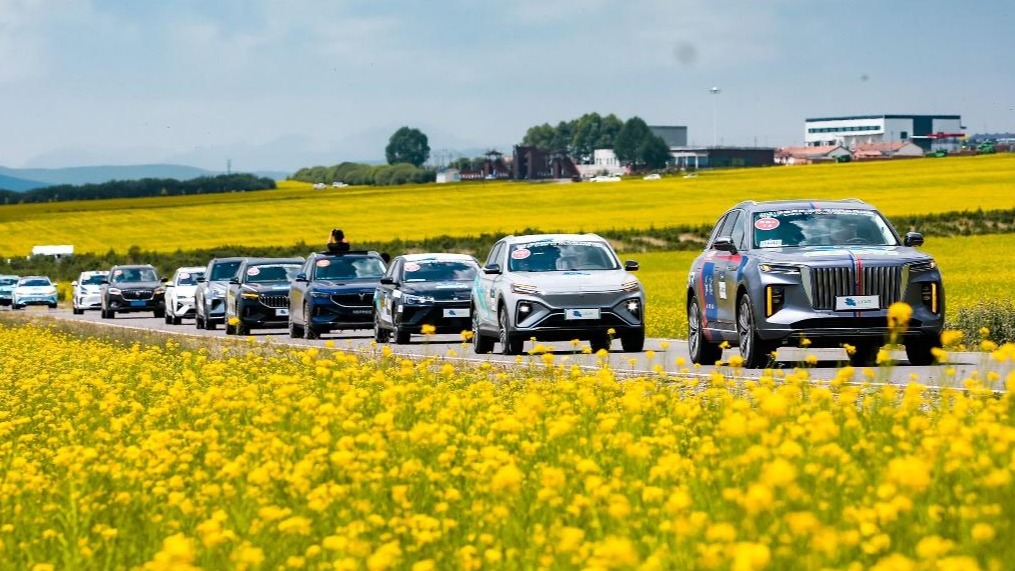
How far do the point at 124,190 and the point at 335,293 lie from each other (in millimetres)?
142740

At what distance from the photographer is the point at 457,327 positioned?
2941cm

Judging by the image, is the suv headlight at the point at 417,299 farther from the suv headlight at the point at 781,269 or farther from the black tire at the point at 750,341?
the suv headlight at the point at 781,269

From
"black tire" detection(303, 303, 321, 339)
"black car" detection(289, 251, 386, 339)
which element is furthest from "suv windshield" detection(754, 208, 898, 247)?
"black tire" detection(303, 303, 321, 339)

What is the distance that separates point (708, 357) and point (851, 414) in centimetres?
1233

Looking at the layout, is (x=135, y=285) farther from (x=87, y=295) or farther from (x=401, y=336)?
(x=401, y=336)

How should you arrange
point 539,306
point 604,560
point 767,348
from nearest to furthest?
point 604,560 → point 767,348 → point 539,306

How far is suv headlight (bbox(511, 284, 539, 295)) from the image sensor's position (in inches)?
951

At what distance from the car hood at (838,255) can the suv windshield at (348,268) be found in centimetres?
1529

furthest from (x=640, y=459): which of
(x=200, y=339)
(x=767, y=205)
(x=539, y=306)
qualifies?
(x=200, y=339)

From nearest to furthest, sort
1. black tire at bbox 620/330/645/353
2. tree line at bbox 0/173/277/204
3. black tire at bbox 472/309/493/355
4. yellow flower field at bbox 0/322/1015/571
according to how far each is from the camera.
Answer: yellow flower field at bbox 0/322/1015/571, black tire at bbox 620/330/645/353, black tire at bbox 472/309/493/355, tree line at bbox 0/173/277/204

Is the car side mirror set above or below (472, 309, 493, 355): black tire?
above

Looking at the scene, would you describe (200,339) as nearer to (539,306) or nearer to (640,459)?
(539,306)

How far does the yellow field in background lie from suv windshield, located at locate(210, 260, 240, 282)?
53734mm

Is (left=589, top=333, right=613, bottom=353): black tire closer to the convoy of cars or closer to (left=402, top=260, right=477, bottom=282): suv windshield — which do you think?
the convoy of cars
